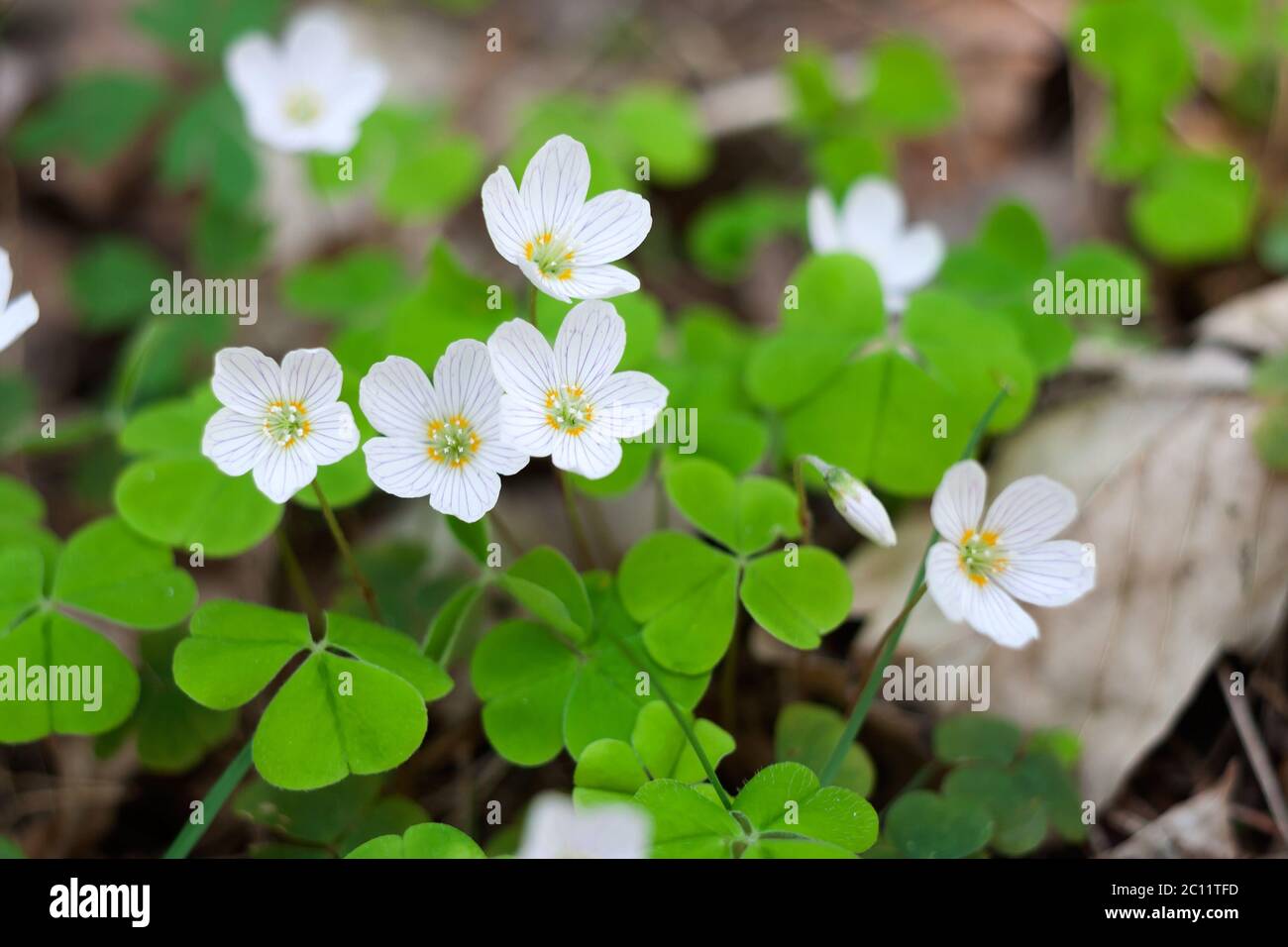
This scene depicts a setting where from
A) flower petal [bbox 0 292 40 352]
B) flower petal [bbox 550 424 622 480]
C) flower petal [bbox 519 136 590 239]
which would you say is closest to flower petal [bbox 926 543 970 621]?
flower petal [bbox 550 424 622 480]

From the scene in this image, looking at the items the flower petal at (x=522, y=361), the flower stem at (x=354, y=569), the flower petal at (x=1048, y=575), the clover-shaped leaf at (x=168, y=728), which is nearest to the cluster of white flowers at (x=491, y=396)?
the flower petal at (x=522, y=361)

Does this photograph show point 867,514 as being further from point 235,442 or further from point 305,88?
point 305,88

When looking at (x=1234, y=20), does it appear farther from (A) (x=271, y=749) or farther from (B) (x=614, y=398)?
(A) (x=271, y=749)

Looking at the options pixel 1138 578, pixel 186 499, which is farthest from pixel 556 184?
pixel 1138 578

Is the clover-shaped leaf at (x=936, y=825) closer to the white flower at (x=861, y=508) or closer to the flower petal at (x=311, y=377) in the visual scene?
the white flower at (x=861, y=508)
